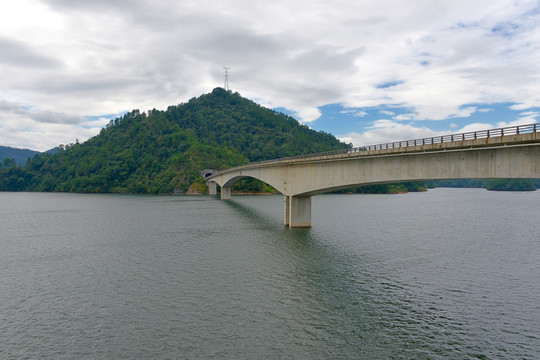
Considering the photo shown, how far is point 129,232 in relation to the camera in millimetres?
46250

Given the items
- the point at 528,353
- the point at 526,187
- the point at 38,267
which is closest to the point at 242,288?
the point at 528,353

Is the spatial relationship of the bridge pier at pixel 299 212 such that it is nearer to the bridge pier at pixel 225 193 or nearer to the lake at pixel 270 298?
the lake at pixel 270 298

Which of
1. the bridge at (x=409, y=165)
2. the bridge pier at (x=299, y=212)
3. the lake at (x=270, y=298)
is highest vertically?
the bridge at (x=409, y=165)

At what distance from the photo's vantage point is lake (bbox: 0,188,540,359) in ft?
52.0

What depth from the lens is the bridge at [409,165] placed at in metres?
22.3

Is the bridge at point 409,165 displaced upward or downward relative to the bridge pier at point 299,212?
upward

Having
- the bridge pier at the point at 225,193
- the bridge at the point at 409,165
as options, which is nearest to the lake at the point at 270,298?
the bridge at the point at 409,165

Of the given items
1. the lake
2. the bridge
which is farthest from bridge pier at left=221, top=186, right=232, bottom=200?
the lake

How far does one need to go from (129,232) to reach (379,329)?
3870 centimetres

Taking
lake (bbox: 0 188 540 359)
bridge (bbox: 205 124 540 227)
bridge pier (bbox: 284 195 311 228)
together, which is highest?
bridge (bbox: 205 124 540 227)

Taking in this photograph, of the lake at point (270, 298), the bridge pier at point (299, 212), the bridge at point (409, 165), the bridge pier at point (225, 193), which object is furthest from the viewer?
the bridge pier at point (225, 193)

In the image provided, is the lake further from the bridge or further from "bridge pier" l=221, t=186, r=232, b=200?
"bridge pier" l=221, t=186, r=232, b=200

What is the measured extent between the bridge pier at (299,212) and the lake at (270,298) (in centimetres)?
808

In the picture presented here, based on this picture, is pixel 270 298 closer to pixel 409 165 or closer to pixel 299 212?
pixel 409 165
